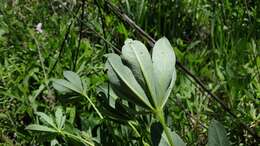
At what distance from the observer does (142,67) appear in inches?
34.3

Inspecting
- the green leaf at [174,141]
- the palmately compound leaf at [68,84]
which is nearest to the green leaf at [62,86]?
the palmately compound leaf at [68,84]

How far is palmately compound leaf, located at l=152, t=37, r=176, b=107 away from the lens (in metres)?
0.89

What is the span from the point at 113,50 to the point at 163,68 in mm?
684

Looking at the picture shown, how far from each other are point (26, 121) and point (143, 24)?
77cm

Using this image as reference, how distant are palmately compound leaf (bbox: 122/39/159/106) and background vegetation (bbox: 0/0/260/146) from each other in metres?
0.40

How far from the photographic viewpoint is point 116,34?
2207 mm

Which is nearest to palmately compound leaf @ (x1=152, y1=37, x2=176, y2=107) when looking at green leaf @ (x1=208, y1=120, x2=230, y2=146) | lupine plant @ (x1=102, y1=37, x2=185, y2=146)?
lupine plant @ (x1=102, y1=37, x2=185, y2=146)

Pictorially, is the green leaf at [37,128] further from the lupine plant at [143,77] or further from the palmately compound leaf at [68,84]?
the lupine plant at [143,77]

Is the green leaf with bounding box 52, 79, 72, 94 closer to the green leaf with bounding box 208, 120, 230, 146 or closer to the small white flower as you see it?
the green leaf with bounding box 208, 120, 230, 146

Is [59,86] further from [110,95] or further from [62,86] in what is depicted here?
[110,95]

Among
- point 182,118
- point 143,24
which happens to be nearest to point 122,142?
point 182,118

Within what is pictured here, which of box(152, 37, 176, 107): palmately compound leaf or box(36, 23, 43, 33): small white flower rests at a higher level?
box(36, 23, 43, 33): small white flower

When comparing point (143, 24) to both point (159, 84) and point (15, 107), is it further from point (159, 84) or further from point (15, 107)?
point (159, 84)

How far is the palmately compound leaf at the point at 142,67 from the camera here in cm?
87
